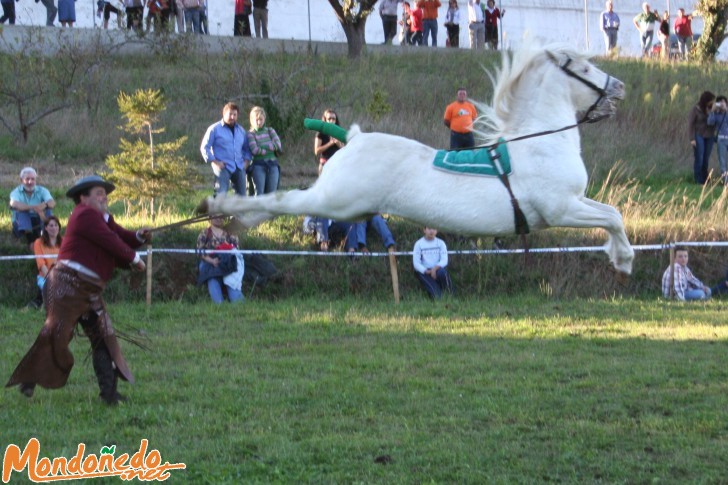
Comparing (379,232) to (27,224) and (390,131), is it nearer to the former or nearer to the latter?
(27,224)

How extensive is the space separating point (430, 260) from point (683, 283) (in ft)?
10.8

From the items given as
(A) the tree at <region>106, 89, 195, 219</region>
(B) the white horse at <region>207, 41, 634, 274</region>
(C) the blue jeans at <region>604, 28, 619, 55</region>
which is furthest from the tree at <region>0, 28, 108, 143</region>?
(B) the white horse at <region>207, 41, 634, 274</region>

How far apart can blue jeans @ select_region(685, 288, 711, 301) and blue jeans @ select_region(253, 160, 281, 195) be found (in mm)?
5509

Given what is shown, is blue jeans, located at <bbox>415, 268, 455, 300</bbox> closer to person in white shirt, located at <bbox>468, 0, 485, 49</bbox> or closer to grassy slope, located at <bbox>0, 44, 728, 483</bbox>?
grassy slope, located at <bbox>0, 44, 728, 483</bbox>

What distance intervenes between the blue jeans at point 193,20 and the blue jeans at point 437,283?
13.6 metres

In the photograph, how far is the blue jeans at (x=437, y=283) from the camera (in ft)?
47.1

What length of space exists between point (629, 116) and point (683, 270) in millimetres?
10397

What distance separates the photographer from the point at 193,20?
2650cm

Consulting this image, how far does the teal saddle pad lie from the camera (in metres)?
7.80

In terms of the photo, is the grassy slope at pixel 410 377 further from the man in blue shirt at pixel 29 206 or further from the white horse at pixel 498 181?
the white horse at pixel 498 181

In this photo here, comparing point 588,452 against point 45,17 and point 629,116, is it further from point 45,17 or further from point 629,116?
point 45,17

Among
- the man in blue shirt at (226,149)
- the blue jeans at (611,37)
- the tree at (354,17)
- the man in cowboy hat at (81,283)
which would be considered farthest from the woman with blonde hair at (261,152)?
the blue jeans at (611,37)

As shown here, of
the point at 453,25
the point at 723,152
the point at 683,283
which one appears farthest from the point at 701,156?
the point at 453,25

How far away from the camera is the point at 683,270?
14.6 metres
